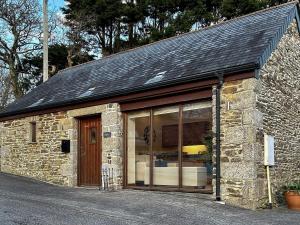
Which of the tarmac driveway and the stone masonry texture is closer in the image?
the tarmac driveway

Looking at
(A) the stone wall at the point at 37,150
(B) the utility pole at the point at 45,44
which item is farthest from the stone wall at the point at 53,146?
(B) the utility pole at the point at 45,44

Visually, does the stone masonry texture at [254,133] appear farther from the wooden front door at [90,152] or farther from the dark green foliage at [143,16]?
the dark green foliage at [143,16]

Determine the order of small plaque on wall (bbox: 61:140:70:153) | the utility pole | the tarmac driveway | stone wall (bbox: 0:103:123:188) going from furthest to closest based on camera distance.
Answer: the utility pole < small plaque on wall (bbox: 61:140:70:153) < stone wall (bbox: 0:103:123:188) < the tarmac driveway

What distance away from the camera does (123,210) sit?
938 centimetres

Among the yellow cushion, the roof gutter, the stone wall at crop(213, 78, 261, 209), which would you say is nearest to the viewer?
the stone wall at crop(213, 78, 261, 209)

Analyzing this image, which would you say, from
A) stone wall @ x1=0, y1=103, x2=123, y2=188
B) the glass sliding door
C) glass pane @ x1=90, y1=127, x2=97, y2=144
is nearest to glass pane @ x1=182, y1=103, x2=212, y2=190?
the glass sliding door

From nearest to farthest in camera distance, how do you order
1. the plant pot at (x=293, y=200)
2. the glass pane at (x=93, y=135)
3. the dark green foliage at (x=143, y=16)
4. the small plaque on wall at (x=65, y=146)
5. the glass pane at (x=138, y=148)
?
the plant pot at (x=293, y=200) < the glass pane at (x=138, y=148) < the glass pane at (x=93, y=135) < the small plaque on wall at (x=65, y=146) < the dark green foliage at (x=143, y=16)

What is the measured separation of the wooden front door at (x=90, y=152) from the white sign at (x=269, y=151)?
5515 millimetres

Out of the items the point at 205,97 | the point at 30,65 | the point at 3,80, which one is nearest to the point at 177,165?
the point at 205,97

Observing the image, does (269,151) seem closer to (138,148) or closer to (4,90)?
(138,148)

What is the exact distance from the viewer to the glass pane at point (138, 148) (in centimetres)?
1296

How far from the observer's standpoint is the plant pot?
11.0 m

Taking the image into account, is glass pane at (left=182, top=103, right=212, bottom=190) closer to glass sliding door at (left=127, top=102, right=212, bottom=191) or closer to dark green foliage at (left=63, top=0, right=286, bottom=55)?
glass sliding door at (left=127, top=102, right=212, bottom=191)

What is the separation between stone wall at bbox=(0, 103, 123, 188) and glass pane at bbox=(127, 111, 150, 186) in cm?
30
